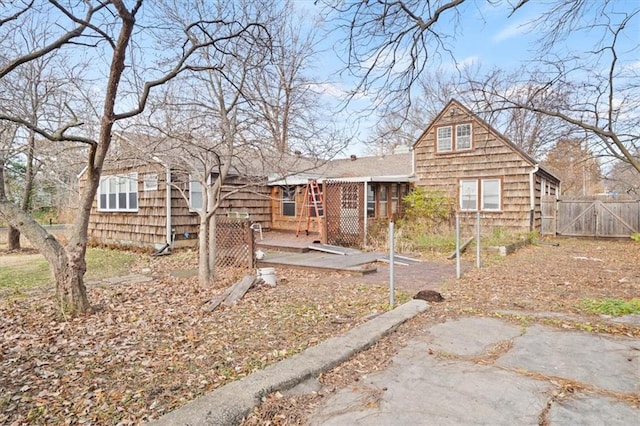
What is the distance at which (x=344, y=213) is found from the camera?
13086 mm

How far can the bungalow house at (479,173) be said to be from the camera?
49.1 feet

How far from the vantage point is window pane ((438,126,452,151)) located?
1648 cm

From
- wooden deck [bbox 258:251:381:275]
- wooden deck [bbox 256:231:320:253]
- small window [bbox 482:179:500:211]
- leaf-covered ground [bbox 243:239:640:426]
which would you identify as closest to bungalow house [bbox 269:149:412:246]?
wooden deck [bbox 256:231:320:253]

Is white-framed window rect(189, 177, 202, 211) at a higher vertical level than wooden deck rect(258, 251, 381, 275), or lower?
higher

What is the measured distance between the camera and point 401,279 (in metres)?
7.66

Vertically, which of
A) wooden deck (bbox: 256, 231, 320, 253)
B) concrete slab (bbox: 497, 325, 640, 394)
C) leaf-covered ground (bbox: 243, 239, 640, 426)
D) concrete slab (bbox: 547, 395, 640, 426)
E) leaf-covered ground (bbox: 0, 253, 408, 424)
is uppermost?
wooden deck (bbox: 256, 231, 320, 253)

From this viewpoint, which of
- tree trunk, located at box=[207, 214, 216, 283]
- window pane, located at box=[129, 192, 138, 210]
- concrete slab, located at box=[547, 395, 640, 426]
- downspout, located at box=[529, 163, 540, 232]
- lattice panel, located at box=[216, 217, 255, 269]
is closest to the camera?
concrete slab, located at box=[547, 395, 640, 426]

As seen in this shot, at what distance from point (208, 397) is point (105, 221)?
47.8ft

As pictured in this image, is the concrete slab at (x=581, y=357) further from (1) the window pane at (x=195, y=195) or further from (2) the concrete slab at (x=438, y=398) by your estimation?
(1) the window pane at (x=195, y=195)

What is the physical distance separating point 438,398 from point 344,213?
10.4 m

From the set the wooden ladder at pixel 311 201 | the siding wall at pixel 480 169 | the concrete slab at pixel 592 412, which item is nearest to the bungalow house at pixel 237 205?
the wooden ladder at pixel 311 201

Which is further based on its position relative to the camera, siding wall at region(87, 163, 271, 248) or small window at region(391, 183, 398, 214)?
small window at region(391, 183, 398, 214)

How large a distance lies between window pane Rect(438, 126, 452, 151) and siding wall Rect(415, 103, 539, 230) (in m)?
0.22

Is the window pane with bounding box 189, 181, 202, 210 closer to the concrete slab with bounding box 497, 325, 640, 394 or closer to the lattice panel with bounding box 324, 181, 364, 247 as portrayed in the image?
the lattice panel with bounding box 324, 181, 364, 247
